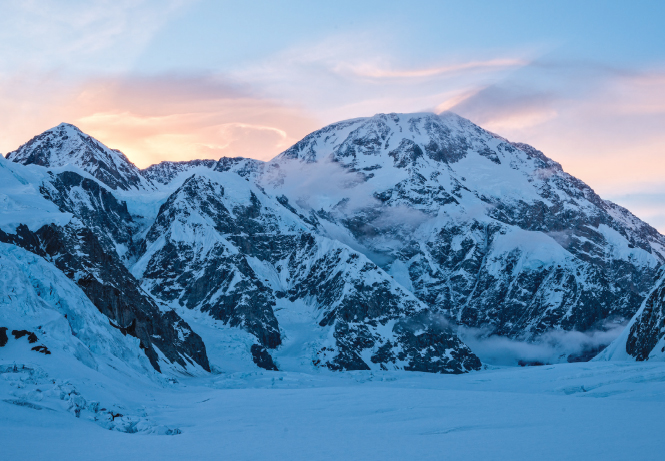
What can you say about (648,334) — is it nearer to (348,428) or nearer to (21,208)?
(348,428)

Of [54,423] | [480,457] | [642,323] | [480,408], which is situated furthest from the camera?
[642,323]

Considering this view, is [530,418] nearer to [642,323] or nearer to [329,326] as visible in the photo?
[642,323]

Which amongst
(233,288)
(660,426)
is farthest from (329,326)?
(660,426)

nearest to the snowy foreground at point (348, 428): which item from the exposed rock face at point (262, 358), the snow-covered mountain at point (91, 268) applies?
the snow-covered mountain at point (91, 268)

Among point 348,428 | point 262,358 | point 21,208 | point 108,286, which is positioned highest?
point 21,208

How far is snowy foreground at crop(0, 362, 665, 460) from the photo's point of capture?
27656mm

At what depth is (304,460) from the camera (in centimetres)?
2720

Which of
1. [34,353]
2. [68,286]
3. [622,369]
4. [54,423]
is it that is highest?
[68,286]

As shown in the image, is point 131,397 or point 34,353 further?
point 131,397

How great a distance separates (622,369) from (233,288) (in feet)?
449

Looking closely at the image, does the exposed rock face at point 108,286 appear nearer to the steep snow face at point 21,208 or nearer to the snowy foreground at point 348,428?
the steep snow face at point 21,208

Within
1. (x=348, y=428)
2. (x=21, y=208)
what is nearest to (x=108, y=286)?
(x=21, y=208)

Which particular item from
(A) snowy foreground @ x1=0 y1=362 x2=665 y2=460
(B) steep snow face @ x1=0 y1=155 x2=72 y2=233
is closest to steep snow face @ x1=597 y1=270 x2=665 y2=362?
(A) snowy foreground @ x1=0 y1=362 x2=665 y2=460

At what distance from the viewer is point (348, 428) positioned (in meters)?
37.4
